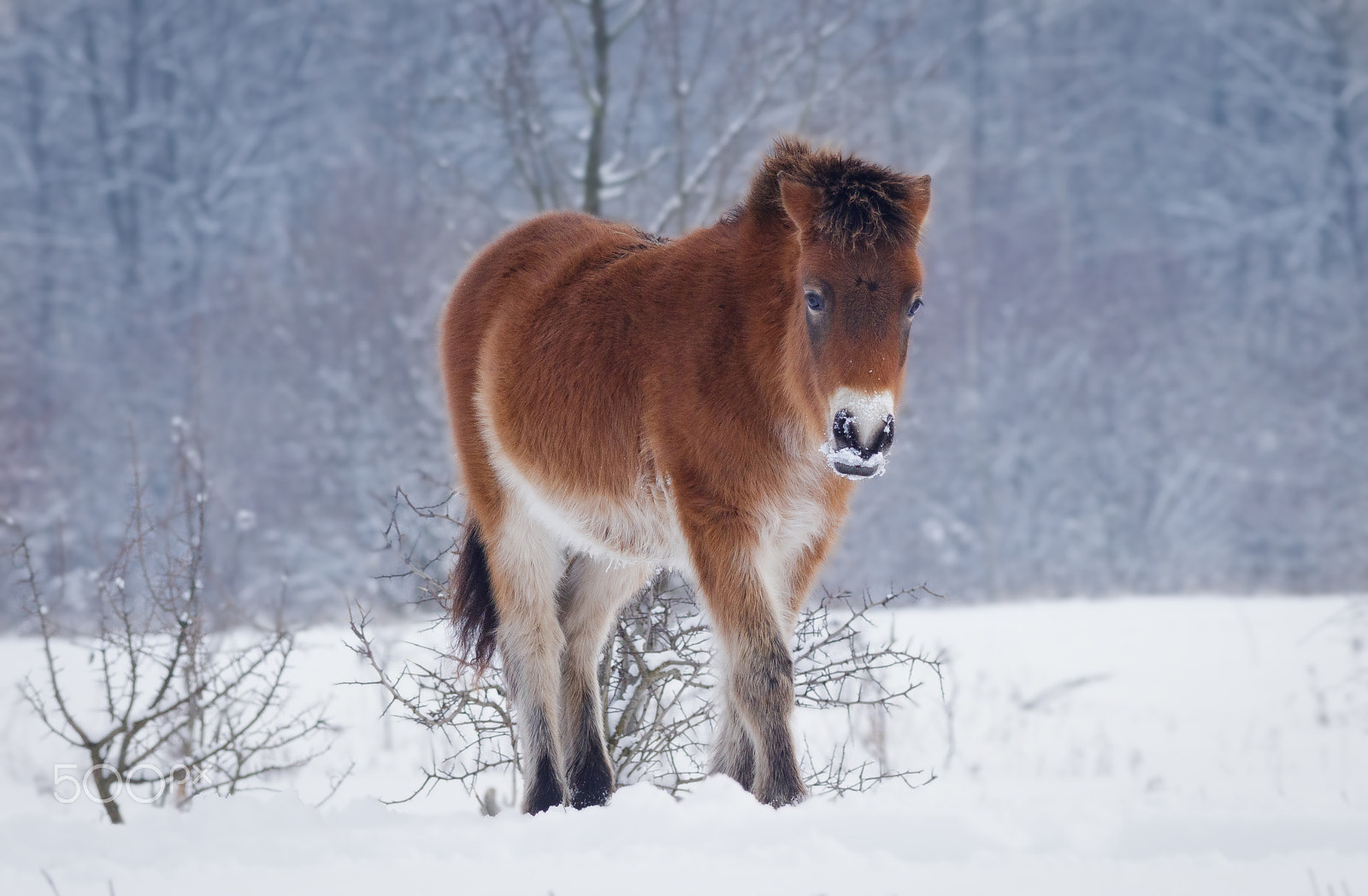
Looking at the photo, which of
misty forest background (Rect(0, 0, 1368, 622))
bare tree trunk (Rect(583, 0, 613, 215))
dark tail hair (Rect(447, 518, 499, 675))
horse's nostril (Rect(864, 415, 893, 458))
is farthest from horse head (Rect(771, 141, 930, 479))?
misty forest background (Rect(0, 0, 1368, 622))

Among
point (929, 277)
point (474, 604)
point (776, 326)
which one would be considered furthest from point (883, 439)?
point (929, 277)

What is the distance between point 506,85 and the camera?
783 cm

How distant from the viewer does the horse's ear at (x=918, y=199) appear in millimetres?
3488

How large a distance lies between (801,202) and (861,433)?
798 millimetres

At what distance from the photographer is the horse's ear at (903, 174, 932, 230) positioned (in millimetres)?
3488

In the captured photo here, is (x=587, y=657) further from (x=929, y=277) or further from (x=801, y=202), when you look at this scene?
(x=929, y=277)

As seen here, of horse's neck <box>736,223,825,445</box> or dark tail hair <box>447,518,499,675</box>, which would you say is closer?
horse's neck <box>736,223,825,445</box>

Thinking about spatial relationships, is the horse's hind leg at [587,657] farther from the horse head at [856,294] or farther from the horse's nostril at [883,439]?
the horse's nostril at [883,439]

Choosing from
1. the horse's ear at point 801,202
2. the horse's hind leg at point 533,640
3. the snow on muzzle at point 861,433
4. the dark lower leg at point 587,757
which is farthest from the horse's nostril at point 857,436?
the dark lower leg at point 587,757

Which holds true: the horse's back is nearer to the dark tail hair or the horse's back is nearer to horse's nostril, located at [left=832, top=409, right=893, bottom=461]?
the dark tail hair

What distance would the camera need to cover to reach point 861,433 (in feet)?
10.0

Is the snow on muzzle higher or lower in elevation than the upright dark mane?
lower

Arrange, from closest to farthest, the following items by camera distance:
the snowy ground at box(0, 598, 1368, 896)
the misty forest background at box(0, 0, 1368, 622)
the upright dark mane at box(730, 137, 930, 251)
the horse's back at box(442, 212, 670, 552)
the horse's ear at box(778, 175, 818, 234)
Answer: the snowy ground at box(0, 598, 1368, 896), the upright dark mane at box(730, 137, 930, 251), the horse's ear at box(778, 175, 818, 234), the horse's back at box(442, 212, 670, 552), the misty forest background at box(0, 0, 1368, 622)

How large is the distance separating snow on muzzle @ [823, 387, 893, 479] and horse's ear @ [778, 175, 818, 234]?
606 millimetres
